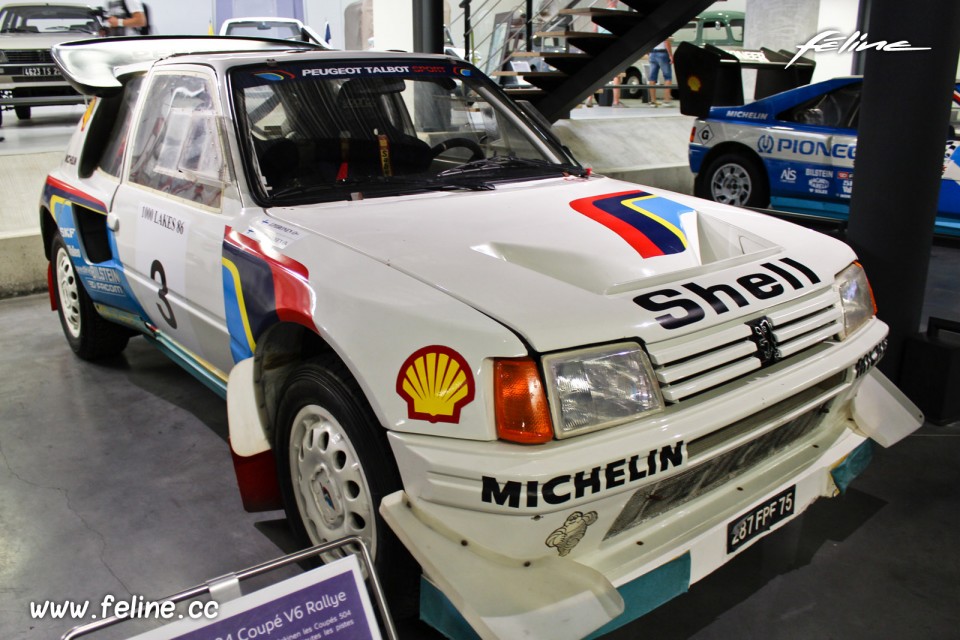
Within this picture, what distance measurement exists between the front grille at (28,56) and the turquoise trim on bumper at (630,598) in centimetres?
993

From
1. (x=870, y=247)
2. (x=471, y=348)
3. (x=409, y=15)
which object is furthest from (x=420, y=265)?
(x=409, y=15)

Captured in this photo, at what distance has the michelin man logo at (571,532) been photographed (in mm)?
1719

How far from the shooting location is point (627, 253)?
224 centimetres

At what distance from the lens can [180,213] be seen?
2.85 meters

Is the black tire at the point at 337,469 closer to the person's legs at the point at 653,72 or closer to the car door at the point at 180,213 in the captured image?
the car door at the point at 180,213

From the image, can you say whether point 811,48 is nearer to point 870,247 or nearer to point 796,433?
point 870,247

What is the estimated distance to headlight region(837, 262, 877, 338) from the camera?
2379 millimetres

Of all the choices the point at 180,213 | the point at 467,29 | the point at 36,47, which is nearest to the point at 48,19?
the point at 36,47

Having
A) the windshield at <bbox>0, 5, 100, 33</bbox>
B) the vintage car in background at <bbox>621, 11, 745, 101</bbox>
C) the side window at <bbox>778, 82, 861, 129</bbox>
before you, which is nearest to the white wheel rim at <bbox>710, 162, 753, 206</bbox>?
the side window at <bbox>778, 82, 861, 129</bbox>

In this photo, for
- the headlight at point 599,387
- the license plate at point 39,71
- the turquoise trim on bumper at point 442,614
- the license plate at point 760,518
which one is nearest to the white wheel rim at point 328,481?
the turquoise trim on bumper at point 442,614

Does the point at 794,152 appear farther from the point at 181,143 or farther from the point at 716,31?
the point at 716,31

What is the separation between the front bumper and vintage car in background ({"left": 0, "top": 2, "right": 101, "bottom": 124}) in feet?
30.2

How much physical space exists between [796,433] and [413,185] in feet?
4.80

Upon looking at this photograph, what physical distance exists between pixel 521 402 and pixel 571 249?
2.24 ft
